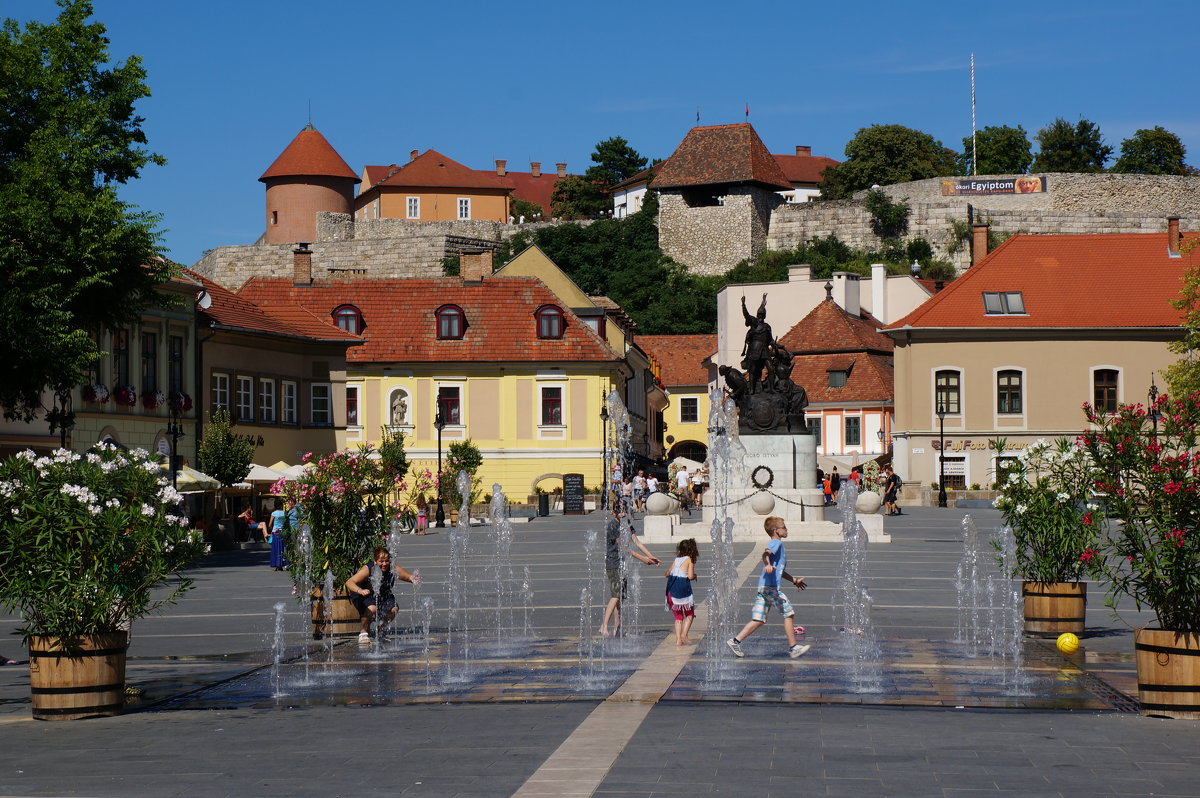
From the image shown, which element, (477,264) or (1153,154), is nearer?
(477,264)

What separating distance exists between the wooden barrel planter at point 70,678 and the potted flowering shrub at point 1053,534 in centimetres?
907

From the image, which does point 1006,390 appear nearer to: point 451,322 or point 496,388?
point 496,388

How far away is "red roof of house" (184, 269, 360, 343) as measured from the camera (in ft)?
162

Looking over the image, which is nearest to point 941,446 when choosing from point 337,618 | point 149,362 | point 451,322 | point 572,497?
point 572,497

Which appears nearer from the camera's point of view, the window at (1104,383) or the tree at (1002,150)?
the window at (1104,383)

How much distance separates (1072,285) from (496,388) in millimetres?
22662

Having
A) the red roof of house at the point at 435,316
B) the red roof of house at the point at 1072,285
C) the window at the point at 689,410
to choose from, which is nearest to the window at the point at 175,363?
the red roof of house at the point at 435,316

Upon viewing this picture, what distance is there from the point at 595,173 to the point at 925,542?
10000 centimetres

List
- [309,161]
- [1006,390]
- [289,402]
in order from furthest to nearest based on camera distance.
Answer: [309,161] < [1006,390] < [289,402]

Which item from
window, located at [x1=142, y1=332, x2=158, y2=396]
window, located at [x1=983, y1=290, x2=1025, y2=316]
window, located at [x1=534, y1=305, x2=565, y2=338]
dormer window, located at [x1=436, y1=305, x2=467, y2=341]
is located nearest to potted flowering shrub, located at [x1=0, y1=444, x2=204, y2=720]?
window, located at [x1=142, y1=332, x2=158, y2=396]

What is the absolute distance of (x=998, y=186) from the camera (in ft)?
340

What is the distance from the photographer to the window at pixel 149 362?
142 feet

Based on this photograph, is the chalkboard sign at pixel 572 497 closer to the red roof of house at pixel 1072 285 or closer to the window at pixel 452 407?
the window at pixel 452 407

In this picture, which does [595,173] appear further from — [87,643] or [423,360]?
[87,643]
